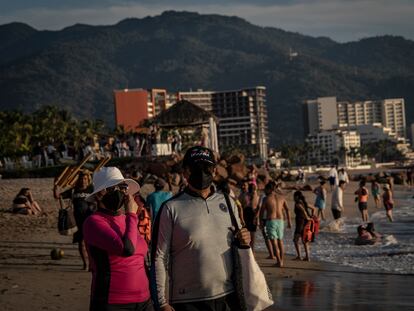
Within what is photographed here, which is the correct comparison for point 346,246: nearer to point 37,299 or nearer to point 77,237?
point 77,237

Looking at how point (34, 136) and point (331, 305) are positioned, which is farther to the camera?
point (34, 136)

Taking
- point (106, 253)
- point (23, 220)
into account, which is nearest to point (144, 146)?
point (23, 220)

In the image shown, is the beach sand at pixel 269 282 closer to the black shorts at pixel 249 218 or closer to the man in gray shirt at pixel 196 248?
the black shorts at pixel 249 218

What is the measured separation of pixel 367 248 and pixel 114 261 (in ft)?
45.4

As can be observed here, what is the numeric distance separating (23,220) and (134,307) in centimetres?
1603

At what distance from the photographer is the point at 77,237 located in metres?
11.8

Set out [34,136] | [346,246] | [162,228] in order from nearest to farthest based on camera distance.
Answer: [162,228], [346,246], [34,136]

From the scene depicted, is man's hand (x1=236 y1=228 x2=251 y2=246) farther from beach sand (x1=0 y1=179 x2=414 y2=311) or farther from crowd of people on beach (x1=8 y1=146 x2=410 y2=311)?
beach sand (x1=0 y1=179 x2=414 y2=311)

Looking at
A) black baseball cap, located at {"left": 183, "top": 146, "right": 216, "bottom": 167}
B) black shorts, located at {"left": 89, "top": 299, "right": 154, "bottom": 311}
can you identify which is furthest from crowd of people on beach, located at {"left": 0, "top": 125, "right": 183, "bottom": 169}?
black baseball cap, located at {"left": 183, "top": 146, "right": 216, "bottom": 167}

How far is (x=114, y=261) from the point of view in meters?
4.99

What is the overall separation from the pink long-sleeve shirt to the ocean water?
358 inches

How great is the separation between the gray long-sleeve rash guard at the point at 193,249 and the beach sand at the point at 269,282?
4.69 meters

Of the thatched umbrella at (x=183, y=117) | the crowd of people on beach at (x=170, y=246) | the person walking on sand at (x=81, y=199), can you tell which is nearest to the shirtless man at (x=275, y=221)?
the person walking on sand at (x=81, y=199)

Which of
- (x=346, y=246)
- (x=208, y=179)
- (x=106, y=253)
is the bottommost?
(x=346, y=246)
